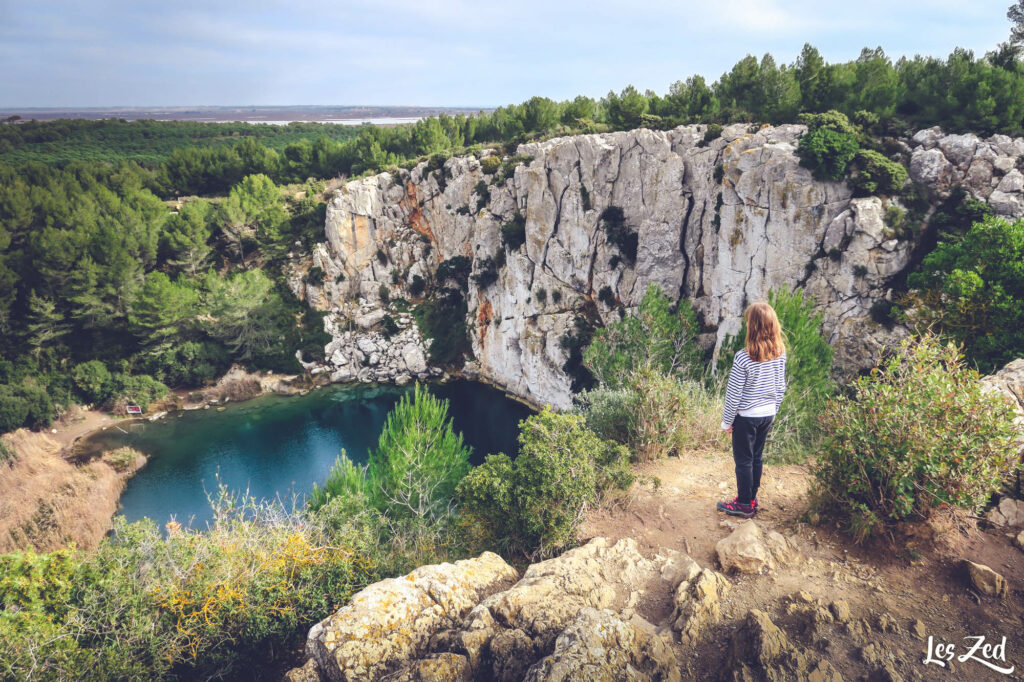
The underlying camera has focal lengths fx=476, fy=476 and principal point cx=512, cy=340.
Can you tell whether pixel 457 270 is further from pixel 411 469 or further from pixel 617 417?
pixel 617 417

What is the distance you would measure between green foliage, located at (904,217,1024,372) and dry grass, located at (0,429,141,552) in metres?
26.5

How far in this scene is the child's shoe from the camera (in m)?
5.34

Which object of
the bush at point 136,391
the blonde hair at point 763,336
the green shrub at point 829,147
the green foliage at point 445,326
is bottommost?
the bush at point 136,391

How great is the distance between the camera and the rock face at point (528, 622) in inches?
128

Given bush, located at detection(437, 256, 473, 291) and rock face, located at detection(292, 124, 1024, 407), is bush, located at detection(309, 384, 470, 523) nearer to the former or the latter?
rock face, located at detection(292, 124, 1024, 407)

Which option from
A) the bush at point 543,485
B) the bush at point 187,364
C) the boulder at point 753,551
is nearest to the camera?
the boulder at point 753,551

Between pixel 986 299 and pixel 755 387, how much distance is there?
1322cm

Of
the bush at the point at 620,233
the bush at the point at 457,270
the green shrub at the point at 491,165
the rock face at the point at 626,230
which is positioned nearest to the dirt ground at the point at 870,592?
the rock face at the point at 626,230

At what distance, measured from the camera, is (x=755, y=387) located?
4793 millimetres

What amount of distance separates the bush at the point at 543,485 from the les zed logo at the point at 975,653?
132 inches

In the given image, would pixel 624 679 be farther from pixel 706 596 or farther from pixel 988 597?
pixel 988 597

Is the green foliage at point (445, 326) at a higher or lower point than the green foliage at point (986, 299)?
lower

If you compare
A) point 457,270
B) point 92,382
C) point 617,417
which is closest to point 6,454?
point 92,382

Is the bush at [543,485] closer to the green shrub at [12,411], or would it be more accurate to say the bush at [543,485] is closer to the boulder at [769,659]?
the boulder at [769,659]
